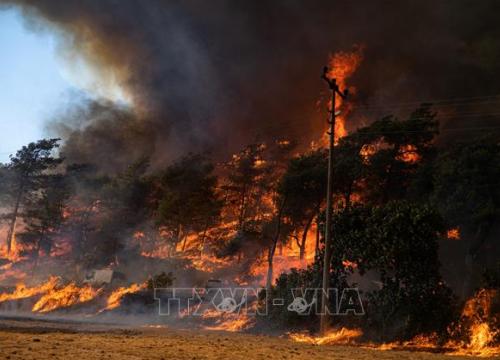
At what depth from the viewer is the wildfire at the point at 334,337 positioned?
849 inches

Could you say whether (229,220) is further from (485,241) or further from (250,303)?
(485,241)

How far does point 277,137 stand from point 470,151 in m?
37.1

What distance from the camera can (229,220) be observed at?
218 feet

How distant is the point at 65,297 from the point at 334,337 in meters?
29.5

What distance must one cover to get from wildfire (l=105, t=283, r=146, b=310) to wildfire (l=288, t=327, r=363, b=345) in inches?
777

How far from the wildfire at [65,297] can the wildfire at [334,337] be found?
83.1 feet

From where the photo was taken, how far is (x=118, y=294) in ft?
132

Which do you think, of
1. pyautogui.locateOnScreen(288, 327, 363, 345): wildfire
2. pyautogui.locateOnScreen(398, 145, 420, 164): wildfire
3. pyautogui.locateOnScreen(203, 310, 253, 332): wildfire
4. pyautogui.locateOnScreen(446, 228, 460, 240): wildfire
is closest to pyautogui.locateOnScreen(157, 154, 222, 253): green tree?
pyautogui.locateOnScreen(203, 310, 253, 332): wildfire

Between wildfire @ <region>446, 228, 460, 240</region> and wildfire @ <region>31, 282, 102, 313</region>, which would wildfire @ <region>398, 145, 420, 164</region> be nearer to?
wildfire @ <region>446, 228, 460, 240</region>

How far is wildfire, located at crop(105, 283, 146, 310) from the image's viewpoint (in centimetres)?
3866

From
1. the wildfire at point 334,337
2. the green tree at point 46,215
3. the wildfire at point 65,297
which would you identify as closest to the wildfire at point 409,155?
the wildfire at point 334,337

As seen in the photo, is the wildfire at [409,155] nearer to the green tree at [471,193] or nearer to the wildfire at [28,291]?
the green tree at [471,193]

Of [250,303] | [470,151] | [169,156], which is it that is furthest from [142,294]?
[169,156]

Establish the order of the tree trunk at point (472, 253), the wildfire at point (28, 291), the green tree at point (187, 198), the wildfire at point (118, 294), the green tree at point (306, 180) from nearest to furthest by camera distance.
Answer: the tree trunk at point (472, 253) → the wildfire at point (118, 294) → the green tree at point (306, 180) → the wildfire at point (28, 291) → the green tree at point (187, 198)
